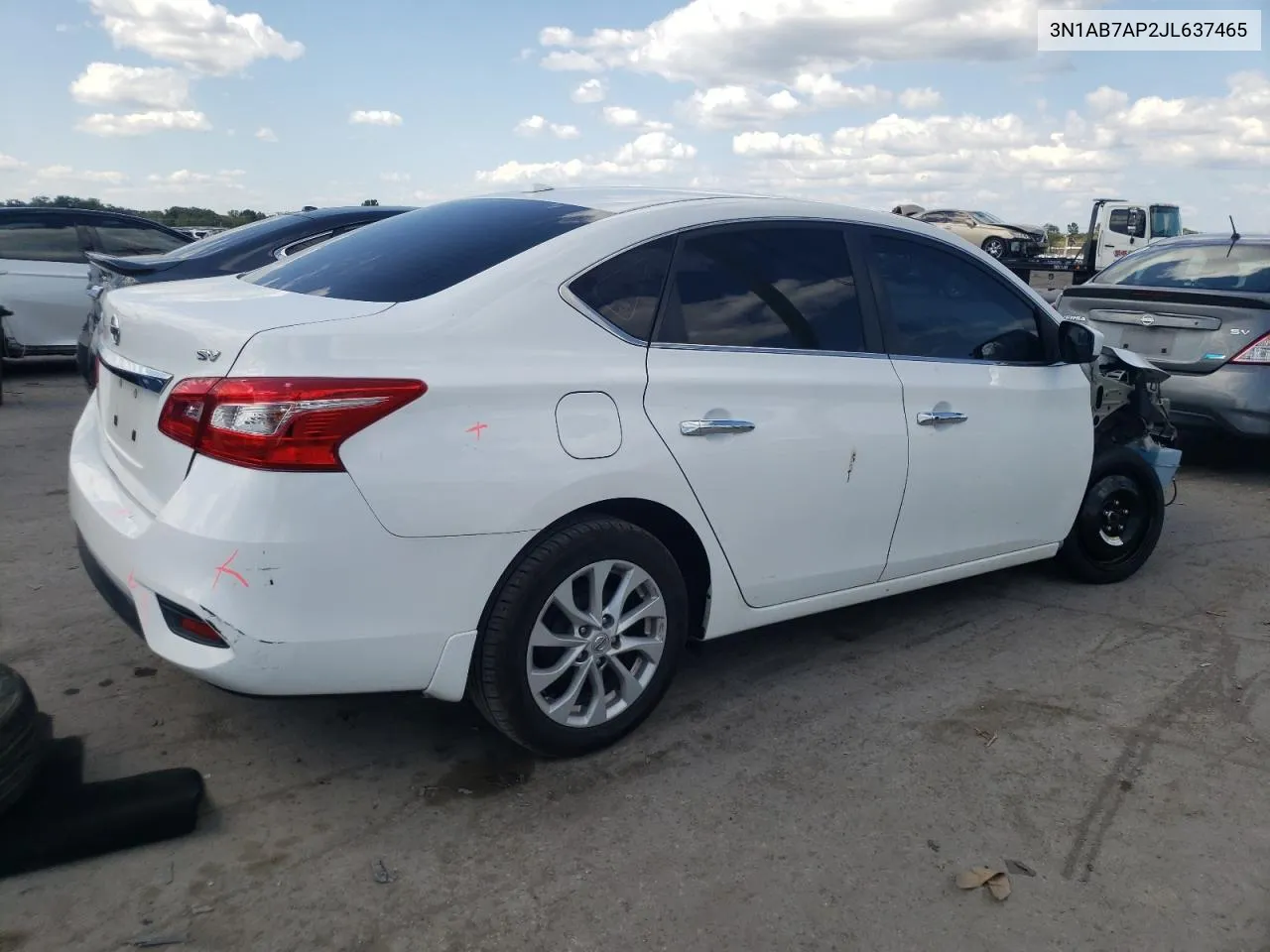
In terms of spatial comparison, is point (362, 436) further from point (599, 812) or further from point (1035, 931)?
point (1035, 931)

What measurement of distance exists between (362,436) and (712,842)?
1.42m

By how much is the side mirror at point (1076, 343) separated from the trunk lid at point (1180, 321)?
2.93 m

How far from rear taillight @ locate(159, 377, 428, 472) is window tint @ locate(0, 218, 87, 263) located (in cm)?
855

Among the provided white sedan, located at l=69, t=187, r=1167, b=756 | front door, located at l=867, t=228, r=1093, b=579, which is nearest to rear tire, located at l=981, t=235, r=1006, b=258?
front door, located at l=867, t=228, r=1093, b=579

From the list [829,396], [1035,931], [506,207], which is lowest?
[1035,931]

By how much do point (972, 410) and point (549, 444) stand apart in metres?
1.92

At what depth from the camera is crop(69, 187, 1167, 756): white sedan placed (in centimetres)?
261

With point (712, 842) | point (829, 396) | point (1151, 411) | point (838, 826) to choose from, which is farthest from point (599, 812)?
point (1151, 411)

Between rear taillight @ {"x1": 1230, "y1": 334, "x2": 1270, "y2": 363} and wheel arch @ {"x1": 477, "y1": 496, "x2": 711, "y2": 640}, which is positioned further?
rear taillight @ {"x1": 1230, "y1": 334, "x2": 1270, "y2": 363}

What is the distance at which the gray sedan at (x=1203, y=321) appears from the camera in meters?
6.64

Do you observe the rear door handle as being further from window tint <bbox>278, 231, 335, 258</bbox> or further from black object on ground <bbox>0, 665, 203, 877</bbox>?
Result: window tint <bbox>278, 231, 335, 258</bbox>

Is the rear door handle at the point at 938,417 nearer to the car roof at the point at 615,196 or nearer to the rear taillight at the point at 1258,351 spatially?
the car roof at the point at 615,196

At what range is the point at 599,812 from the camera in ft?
9.70

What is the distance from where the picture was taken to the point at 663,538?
335cm
